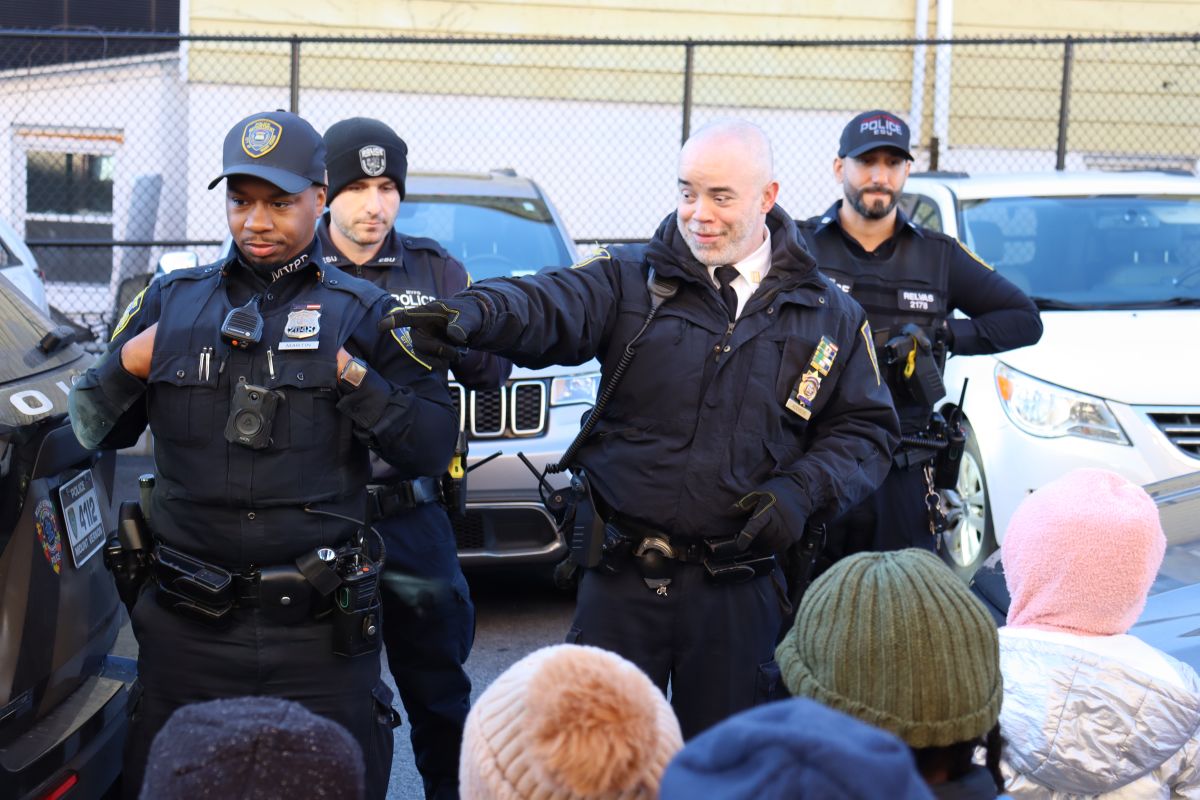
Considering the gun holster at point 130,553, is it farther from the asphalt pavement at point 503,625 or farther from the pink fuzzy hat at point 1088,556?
the pink fuzzy hat at point 1088,556

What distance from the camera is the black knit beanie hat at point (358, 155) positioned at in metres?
4.25

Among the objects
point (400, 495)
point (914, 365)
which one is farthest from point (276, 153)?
point (914, 365)

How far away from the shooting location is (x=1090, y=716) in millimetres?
2611

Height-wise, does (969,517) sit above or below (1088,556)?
below

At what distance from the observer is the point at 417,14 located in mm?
12391

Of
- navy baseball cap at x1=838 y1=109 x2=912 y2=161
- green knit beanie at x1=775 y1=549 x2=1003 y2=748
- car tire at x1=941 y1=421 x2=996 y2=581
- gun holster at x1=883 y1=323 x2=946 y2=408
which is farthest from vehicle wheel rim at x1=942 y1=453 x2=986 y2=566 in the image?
green knit beanie at x1=775 y1=549 x2=1003 y2=748

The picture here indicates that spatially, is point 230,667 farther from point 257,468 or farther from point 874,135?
point 874,135

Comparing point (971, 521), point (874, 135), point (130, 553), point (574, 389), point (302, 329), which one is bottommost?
point (971, 521)

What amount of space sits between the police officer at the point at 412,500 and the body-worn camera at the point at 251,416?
29.9 inches

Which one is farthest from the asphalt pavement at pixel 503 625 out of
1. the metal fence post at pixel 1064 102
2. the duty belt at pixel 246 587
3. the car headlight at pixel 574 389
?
the metal fence post at pixel 1064 102

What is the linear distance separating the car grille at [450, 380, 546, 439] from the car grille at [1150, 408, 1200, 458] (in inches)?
104

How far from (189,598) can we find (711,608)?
4.08ft

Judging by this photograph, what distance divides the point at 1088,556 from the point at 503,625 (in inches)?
152

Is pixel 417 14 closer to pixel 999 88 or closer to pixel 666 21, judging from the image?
pixel 666 21
